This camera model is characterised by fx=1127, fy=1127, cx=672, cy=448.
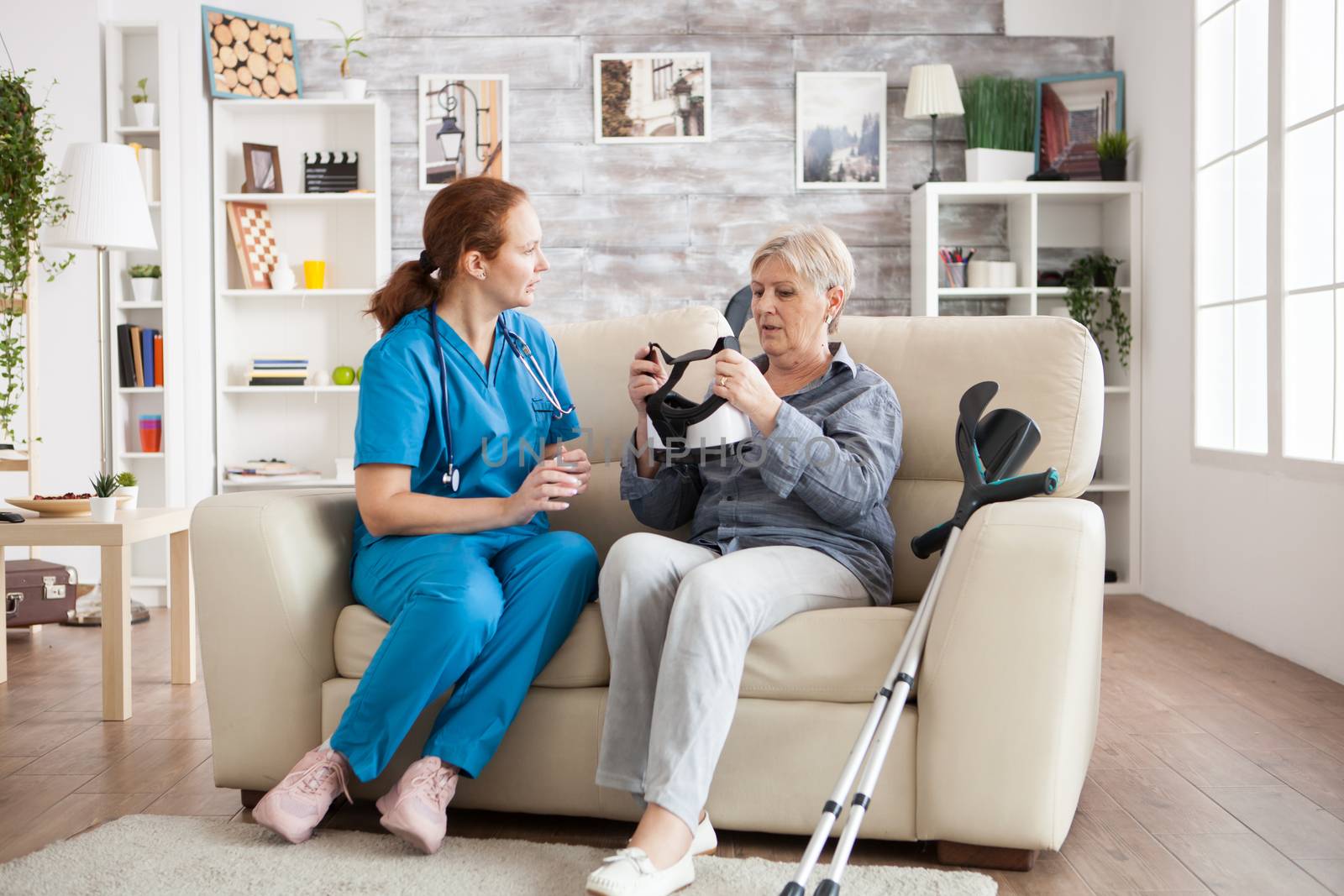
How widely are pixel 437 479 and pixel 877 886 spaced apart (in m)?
1.02

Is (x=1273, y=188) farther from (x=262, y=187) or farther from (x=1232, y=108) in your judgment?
(x=262, y=187)

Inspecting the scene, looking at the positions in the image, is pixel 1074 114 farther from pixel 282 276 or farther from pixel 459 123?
pixel 282 276

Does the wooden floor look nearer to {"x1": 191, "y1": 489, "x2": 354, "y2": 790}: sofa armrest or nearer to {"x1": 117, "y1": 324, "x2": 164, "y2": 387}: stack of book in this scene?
{"x1": 191, "y1": 489, "x2": 354, "y2": 790}: sofa armrest

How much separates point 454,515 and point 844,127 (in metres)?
3.27

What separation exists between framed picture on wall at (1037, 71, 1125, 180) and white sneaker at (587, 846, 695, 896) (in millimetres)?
3785

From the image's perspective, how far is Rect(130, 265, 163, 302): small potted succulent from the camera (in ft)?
14.6

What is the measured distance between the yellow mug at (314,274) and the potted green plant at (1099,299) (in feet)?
9.83

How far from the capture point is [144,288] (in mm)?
4453

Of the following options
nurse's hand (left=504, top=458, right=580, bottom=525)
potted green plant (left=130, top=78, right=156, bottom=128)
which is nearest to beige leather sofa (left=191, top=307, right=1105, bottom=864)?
nurse's hand (left=504, top=458, right=580, bottom=525)

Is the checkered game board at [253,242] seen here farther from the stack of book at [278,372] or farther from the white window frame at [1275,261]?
the white window frame at [1275,261]

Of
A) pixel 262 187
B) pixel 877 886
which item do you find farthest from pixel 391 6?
pixel 877 886

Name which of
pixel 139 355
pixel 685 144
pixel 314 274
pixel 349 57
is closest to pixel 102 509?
pixel 139 355

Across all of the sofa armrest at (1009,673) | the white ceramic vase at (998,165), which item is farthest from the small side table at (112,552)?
the white ceramic vase at (998,165)

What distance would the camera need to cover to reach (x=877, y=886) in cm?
169
